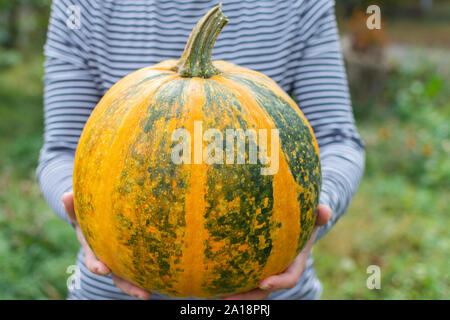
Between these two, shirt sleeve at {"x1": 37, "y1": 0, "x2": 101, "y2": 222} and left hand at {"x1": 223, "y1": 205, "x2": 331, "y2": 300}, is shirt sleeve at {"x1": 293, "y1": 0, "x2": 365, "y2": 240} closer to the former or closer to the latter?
left hand at {"x1": 223, "y1": 205, "x2": 331, "y2": 300}

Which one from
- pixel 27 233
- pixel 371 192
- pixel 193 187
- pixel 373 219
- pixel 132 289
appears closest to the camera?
pixel 193 187

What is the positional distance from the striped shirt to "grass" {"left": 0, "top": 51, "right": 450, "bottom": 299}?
1.81 m

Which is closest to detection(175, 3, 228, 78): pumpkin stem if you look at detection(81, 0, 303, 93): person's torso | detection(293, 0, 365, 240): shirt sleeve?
detection(81, 0, 303, 93): person's torso

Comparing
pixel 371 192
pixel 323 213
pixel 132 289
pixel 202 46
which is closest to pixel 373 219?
pixel 371 192

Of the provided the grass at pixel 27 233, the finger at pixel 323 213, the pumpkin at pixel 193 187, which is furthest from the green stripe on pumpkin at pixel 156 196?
the grass at pixel 27 233

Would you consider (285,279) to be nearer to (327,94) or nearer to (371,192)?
(327,94)

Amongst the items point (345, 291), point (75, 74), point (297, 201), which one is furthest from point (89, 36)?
point (345, 291)

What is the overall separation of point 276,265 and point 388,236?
3.18 m

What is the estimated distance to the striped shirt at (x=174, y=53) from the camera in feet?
5.76

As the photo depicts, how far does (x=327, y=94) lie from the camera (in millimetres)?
1793

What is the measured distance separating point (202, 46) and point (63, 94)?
2.33 ft

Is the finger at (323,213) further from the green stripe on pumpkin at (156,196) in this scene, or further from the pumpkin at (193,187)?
the green stripe on pumpkin at (156,196)

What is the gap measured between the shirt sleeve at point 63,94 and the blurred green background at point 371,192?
1.72m

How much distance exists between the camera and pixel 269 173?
128 cm
